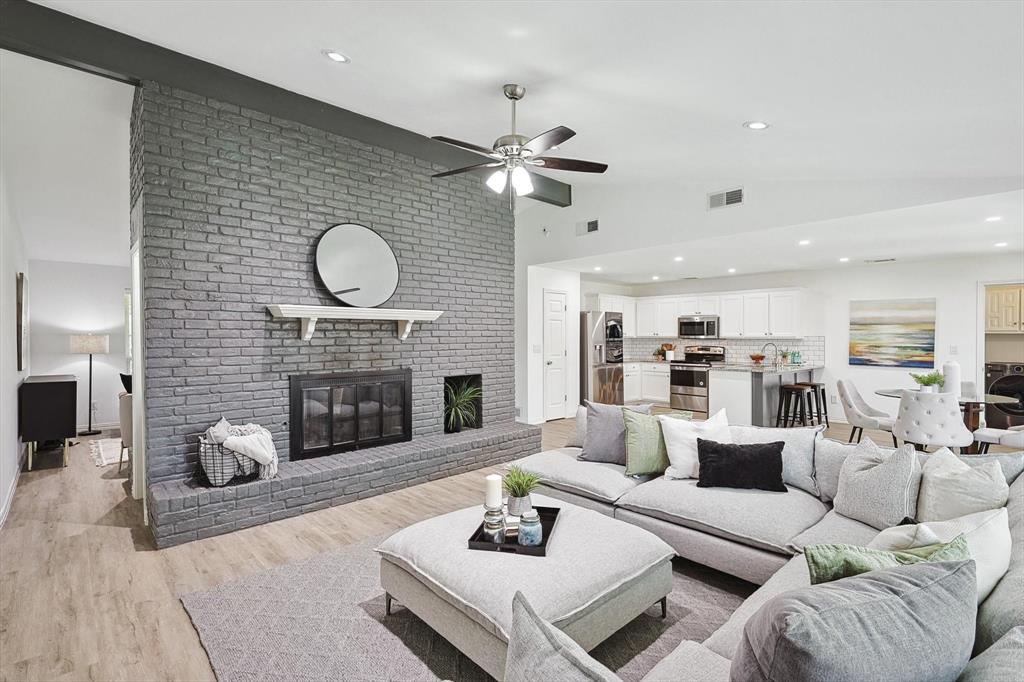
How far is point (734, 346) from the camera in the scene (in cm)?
892

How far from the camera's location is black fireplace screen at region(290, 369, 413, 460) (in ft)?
14.0

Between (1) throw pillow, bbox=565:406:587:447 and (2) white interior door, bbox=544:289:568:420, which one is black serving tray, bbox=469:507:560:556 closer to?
(1) throw pillow, bbox=565:406:587:447

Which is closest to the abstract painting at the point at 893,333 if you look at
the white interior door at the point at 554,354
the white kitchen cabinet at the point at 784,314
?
the white kitchen cabinet at the point at 784,314

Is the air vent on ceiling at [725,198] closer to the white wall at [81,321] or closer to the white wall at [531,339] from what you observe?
the white wall at [531,339]

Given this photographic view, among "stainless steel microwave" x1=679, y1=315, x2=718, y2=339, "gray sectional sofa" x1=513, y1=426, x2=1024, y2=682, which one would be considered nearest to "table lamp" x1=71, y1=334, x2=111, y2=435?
"gray sectional sofa" x1=513, y1=426, x2=1024, y2=682

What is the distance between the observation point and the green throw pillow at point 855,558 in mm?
1173

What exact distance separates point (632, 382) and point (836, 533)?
745cm

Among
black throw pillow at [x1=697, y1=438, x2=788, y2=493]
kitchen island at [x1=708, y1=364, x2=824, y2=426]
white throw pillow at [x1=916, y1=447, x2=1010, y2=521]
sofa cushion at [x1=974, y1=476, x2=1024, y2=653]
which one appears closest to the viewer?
sofa cushion at [x1=974, y1=476, x2=1024, y2=653]

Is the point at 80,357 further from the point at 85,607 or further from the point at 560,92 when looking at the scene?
the point at 560,92

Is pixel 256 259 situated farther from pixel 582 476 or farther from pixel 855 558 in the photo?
pixel 855 558

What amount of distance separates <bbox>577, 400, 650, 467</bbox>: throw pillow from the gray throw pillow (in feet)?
8.20

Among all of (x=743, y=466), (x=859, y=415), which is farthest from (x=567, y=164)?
(x=859, y=415)

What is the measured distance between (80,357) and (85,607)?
625 cm

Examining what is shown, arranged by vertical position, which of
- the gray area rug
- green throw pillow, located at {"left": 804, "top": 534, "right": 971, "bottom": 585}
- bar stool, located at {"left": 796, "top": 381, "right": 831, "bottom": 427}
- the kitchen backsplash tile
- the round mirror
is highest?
the round mirror
